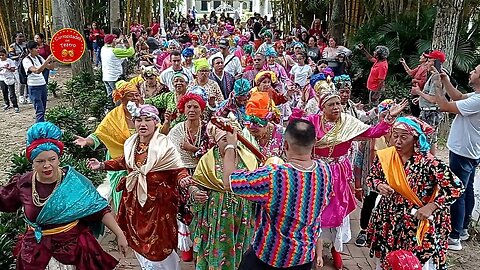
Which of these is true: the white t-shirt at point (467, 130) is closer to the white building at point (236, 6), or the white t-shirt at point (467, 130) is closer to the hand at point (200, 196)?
the hand at point (200, 196)

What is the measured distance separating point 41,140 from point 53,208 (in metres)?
0.43

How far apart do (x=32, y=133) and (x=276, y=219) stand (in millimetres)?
1615

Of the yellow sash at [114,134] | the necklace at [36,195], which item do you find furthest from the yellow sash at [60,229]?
the yellow sash at [114,134]

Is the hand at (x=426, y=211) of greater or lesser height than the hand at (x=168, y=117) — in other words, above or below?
below

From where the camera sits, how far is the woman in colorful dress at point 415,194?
341 centimetres

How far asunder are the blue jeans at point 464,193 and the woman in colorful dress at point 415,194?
133cm

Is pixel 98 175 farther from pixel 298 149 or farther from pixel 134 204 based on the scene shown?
pixel 298 149

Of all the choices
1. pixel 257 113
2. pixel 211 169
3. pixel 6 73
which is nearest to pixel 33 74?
pixel 6 73

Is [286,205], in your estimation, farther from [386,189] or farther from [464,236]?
[464,236]

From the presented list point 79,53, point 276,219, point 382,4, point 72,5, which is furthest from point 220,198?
point 382,4

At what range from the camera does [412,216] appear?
354 centimetres

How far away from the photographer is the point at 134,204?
12.6ft

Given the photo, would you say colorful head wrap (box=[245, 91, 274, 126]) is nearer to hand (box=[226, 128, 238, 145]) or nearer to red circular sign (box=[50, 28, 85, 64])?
hand (box=[226, 128, 238, 145])

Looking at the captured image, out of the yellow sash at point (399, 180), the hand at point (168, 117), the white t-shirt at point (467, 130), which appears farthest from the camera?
the hand at point (168, 117)
